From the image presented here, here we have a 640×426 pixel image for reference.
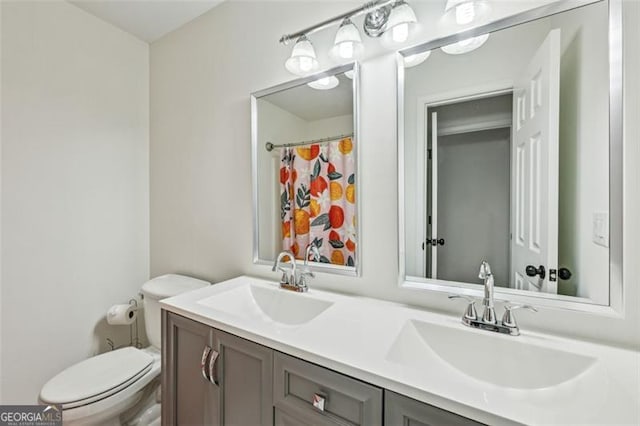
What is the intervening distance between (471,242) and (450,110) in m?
0.50

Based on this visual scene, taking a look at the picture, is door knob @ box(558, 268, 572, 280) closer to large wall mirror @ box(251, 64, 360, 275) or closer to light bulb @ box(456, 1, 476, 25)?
large wall mirror @ box(251, 64, 360, 275)

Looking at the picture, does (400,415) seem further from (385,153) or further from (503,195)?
(385,153)

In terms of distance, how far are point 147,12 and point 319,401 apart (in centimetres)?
230

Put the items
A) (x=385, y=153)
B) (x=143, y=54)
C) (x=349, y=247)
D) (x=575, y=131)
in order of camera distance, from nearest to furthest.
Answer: (x=575, y=131)
(x=385, y=153)
(x=349, y=247)
(x=143, y=54)

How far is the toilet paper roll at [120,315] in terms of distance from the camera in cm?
171

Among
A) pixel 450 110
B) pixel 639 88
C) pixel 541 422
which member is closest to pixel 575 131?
pixel 639 88

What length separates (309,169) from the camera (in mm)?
1352

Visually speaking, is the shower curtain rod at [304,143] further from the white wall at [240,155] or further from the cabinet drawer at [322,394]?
the cabinet drawer at [322,394]

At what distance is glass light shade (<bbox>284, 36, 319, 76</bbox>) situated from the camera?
1219 millimetres

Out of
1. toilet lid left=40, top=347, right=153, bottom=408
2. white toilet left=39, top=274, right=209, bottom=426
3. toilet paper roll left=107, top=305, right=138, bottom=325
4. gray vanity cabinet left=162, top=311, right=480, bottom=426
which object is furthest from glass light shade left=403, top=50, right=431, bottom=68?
toilet paper roll left=107, top=305, right=138, bottom=325

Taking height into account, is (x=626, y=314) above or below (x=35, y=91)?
below

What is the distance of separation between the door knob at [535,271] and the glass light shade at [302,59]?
46.2 inches

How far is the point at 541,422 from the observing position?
1.61 ft

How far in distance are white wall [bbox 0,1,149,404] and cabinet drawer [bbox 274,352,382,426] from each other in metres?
1.63
